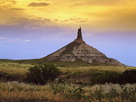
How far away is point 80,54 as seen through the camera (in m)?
171

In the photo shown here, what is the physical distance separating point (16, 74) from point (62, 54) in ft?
393

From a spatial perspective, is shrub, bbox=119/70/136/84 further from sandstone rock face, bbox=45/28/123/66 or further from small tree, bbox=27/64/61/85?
sandstone rock face, bbox=45/28/123/66

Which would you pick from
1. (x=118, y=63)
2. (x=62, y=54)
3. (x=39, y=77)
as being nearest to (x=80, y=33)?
(x=62, y=54)

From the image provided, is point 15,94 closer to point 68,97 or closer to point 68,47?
point 68,97

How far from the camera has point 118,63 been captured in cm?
17438

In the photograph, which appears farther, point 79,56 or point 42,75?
point 79,56

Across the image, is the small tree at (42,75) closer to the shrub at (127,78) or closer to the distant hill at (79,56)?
the shrub at (127,78)

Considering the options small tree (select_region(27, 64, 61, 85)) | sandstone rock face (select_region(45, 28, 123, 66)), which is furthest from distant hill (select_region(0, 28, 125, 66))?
small tree (select_region(27, 64, 61, 85))

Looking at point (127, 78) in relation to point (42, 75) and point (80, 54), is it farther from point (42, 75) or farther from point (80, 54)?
point (80, 54)

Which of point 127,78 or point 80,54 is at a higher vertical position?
point 80,54

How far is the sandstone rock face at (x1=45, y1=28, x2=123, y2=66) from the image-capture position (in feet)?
546

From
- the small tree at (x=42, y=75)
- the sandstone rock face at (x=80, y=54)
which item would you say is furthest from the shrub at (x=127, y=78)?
the sandstone rock face at (x=80, y=54)

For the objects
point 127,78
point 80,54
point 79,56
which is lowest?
point 127,78

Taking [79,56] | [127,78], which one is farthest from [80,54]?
[127,78]
